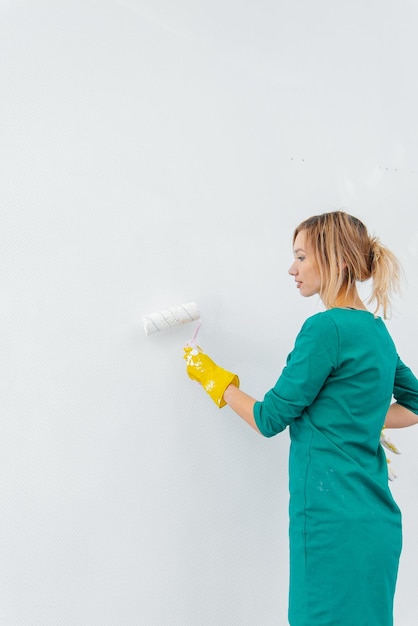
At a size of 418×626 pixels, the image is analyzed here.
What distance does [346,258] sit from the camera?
0.86 meters

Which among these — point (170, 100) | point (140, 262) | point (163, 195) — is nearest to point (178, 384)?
point (140, 262)

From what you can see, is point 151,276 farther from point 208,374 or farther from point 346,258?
point 346,258

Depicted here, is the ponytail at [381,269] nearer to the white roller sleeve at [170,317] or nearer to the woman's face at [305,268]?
the woman's face at [305,268]

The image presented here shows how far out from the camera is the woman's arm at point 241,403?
88cm

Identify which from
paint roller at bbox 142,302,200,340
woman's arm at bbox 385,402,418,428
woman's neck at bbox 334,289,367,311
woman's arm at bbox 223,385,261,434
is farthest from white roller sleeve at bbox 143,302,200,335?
woman's arm at bbox 385,402,418,428

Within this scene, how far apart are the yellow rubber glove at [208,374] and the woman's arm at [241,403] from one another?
0.04ft

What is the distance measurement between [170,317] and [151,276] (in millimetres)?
98

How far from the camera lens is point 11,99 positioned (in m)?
0.87

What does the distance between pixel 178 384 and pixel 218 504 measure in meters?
0.28

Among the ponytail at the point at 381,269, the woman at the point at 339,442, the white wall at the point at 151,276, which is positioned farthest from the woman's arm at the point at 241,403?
the ponytail at the point at 381,269

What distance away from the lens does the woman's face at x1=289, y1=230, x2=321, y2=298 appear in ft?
2.92

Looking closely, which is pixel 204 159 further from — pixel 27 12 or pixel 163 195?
pixel 27 12

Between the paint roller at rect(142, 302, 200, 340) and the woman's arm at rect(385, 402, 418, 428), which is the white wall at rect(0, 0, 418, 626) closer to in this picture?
the paint roller at rect(142, 302, 200, 340)

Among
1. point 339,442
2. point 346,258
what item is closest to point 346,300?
point 346,258
